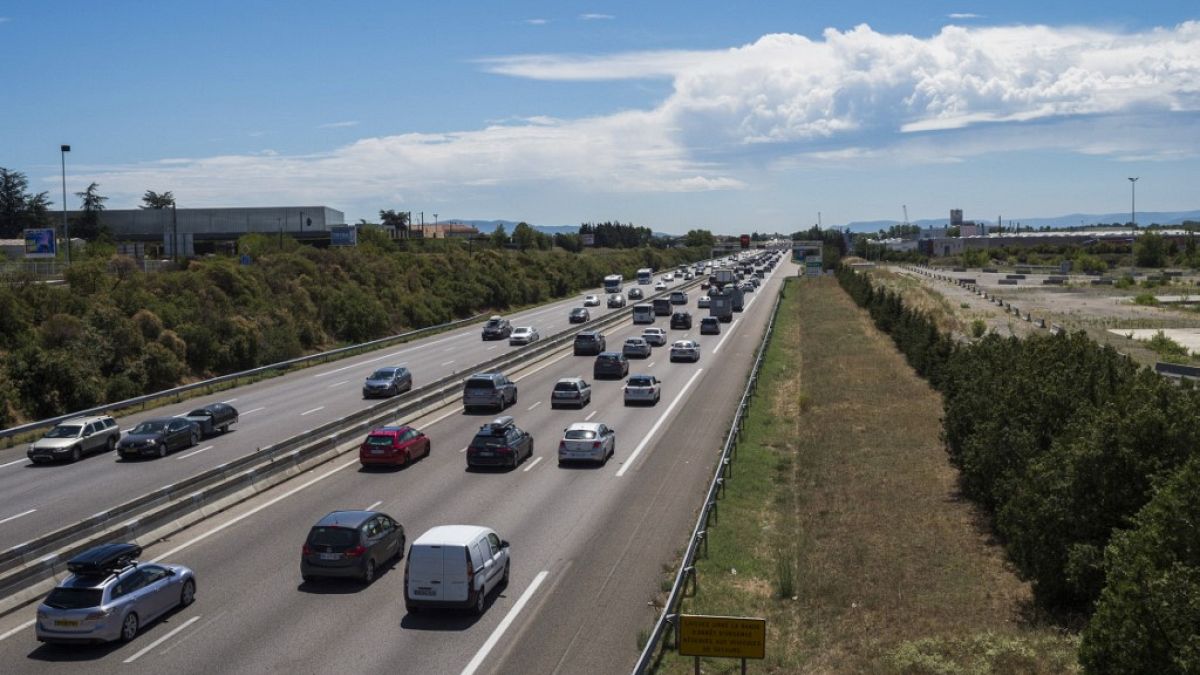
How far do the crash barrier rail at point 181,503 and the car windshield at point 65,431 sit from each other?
8617mm

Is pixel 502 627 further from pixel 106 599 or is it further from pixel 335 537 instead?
pixel 106 599

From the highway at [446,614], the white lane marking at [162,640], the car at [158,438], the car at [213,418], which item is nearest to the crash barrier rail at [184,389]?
the car at [213,418]

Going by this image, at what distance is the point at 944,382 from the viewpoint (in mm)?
40125

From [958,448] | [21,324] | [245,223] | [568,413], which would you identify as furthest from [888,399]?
[245,223]

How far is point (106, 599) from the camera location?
17.6 meters

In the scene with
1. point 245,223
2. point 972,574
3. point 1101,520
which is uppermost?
point 245,223

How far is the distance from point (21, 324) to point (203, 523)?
35.6m

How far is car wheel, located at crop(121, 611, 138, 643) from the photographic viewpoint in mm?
17844

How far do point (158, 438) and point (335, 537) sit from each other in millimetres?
17413

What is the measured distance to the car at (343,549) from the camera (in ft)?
68.7

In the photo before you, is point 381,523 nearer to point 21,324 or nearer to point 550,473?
point 550,473

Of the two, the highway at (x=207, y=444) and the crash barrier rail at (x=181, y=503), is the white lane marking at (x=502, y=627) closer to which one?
the crash barrier rail at (x=181, y=503)

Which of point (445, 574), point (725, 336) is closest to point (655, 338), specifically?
point (725, 336)

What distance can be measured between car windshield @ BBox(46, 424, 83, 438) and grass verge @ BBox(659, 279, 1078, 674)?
21699mm
